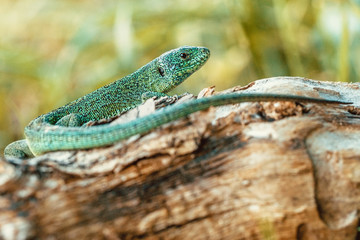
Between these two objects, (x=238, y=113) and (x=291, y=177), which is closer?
(x=291, y=177)

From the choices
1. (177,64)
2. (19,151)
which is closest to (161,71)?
(177,64)

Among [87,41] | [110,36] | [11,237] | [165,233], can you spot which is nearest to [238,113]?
[165,233]

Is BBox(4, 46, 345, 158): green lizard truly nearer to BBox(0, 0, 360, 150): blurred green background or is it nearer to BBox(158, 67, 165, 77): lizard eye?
BBox(158, 67, 165, 77): lizard eye

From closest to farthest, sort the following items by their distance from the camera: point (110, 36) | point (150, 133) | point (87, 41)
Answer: point (150, 133)
point (87, 41)
point (110, 36)

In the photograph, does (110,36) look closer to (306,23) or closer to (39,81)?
(39,81)

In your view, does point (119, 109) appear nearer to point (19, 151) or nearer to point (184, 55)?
point (184, 55)

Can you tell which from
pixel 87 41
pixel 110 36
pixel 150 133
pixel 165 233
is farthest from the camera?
pixel 110 36
